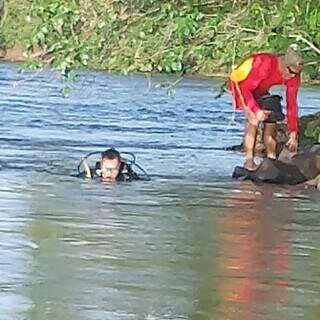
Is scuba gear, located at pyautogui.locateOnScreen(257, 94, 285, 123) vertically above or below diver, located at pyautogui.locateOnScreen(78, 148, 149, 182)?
above

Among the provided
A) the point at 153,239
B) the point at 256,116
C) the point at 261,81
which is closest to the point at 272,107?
the point at 261,81

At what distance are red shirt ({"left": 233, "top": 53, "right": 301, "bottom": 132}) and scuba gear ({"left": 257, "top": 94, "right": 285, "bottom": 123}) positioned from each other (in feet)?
0.52

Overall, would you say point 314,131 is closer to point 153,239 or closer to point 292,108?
point 292,108

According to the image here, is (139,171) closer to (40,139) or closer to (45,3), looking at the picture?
(45,3)

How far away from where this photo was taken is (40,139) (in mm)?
20375

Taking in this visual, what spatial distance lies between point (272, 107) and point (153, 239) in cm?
529

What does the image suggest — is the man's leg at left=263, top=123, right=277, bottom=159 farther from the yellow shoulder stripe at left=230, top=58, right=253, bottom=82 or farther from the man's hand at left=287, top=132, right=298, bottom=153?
the yellow shoulder stripe at left=230, top=58, right=253, bottom=82

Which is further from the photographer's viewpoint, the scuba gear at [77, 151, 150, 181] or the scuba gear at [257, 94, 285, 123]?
the scuba gear at [257, 94, 285, 123]

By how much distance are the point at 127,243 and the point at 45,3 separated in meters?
4.44

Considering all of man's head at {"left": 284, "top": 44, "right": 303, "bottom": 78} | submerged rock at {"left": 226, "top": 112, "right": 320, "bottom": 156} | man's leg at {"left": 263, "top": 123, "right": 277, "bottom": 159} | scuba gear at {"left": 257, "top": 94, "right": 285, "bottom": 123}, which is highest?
man's head at {"left": 284, "top": 44, "right": 303, "bottom": 78}

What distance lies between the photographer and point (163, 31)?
1438cm

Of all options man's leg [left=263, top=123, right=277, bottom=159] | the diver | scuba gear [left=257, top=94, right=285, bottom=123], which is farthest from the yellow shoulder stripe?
man's leg [left=263, top=123, right=277, bottom=159]

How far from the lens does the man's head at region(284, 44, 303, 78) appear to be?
45.4 feet

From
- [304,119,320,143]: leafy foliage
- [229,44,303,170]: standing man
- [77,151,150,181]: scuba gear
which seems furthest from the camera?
[304,119,320,143]: leafy foliage
